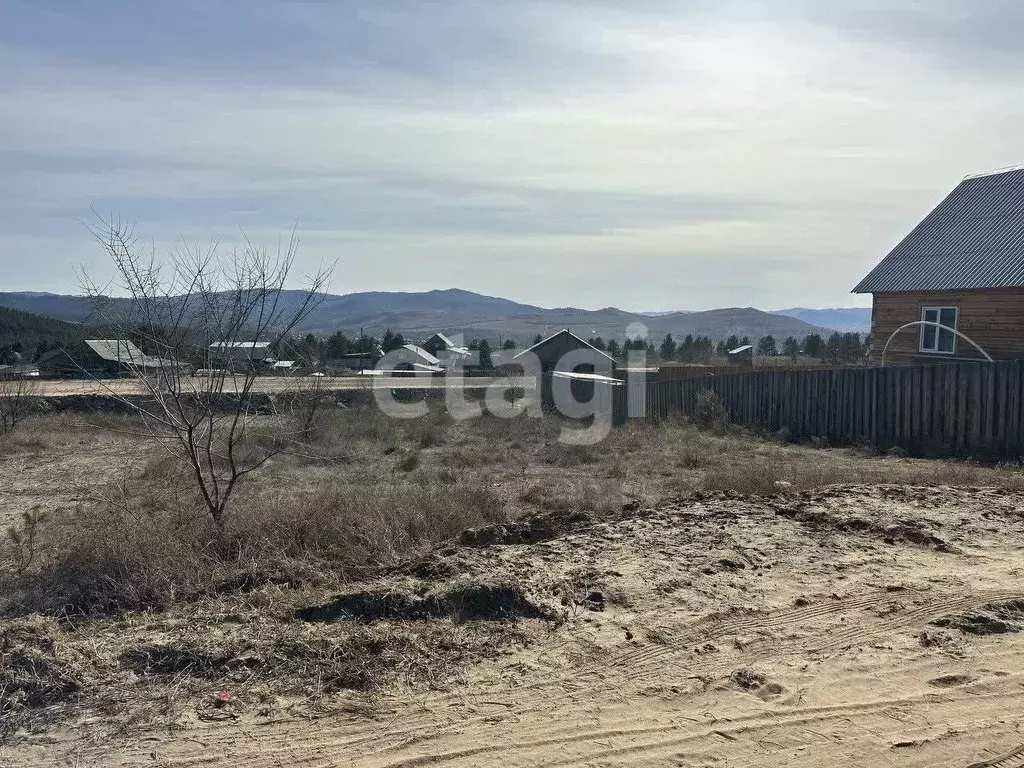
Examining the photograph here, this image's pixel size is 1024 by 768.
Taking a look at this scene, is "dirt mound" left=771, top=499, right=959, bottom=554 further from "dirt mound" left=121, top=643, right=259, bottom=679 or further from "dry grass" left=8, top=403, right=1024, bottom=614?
"dirt mound" left=121, top=643, right=259, bottom=679

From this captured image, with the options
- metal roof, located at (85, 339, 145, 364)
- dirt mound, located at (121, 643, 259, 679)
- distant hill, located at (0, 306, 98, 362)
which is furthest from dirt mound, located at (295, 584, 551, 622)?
distant hill, located at (0, 306, 98, 362)

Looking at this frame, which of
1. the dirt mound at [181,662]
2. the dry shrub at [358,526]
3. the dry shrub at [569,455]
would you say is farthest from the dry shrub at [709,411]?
the dirt mound at [181,662]

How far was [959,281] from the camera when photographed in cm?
1922

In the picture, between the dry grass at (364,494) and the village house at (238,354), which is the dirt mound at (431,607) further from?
the village house at (238,354)

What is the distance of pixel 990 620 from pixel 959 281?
1693 cm

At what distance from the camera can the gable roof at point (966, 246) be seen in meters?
18.8

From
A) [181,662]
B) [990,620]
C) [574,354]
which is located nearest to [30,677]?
[181,662]

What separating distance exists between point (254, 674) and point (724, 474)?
750 centimetres

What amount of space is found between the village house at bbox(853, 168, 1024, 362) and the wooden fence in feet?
11.8

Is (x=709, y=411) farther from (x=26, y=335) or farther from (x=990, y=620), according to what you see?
(x=26, y=335)

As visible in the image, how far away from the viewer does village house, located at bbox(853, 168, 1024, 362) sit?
18312 mm

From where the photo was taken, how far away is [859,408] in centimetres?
1544

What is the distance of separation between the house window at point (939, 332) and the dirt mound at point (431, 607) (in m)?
17.9

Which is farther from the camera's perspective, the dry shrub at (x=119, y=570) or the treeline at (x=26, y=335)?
the treeline at (x=26, y=335)
